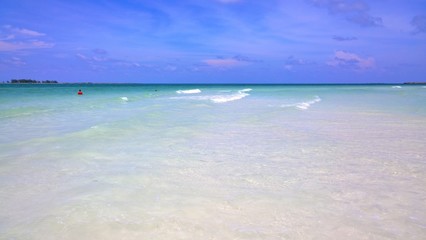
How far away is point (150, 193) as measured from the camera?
4.88 meters

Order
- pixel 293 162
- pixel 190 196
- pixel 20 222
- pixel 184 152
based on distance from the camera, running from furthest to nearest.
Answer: pixel 184 152
pixel 293 162
pixel 190 196
pixel 20 222

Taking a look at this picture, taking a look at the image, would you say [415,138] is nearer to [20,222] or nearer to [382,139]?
[382,139]

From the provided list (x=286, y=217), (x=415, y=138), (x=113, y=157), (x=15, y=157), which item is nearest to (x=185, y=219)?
(x=286, y=217)

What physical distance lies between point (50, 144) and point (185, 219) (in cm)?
603

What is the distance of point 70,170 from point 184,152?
2.49 meters

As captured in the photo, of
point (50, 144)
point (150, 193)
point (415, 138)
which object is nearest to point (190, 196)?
point (150, 193)

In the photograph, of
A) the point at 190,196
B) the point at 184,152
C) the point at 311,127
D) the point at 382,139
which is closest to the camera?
the point at 190,196

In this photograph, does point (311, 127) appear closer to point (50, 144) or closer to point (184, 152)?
point (184, 152)

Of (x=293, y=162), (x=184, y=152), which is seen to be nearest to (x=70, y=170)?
(x=184, y=152)

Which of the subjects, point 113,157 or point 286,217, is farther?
point 113,157

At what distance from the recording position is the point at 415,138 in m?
9.20

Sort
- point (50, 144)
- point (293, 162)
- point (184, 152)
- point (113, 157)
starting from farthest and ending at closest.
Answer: point (50, 144) < point (184, 152) < point (113, 157) < point (293, 162)

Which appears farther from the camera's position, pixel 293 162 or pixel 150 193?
pixel 293 162

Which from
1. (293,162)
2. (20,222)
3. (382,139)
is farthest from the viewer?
(382,139)
